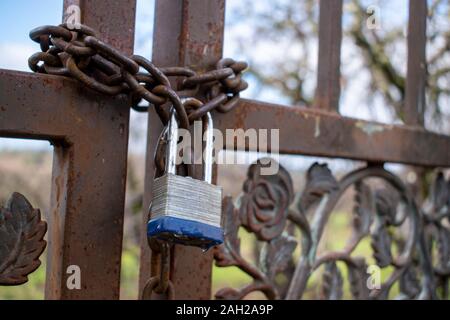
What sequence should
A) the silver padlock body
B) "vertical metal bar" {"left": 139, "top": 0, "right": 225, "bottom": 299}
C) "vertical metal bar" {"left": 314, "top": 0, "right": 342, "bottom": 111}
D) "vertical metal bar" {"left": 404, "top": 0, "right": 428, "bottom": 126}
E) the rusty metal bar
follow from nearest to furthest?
the silver padlock body < the rusty metal bar < "vertical metal bar" {"left": 139, "top": 0, "right": 225, "bottom": 299} < "vertical metal bar" {"left": 314, "top": 0, "right": 342, "bottom": 111} < "vertical metal bar" {"left": 404, "top": 0, "right": 428, "bottom": 126}

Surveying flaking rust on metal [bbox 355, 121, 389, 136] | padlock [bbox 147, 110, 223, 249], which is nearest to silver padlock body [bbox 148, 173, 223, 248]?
padlock [bbox 147, 110, 223, 249]

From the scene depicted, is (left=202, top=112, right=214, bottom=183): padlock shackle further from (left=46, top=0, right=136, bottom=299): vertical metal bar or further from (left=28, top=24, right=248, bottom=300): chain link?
(left=46, top=0, right=136, bottom=299): vertical metal bar

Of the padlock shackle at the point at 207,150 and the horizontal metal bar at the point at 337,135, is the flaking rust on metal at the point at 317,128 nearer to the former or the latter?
the horizontal metal bar at the point at 337,135

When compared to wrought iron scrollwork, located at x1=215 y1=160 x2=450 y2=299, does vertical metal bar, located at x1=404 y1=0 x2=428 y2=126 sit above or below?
above

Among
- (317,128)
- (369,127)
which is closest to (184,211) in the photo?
(317,128)

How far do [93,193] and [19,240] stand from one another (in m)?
0.12

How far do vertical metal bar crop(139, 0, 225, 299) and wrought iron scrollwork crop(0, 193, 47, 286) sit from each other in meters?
0.17

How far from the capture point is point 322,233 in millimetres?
1089

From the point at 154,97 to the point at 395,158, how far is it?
617 mm

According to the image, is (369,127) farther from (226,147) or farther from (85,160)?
(85,160)

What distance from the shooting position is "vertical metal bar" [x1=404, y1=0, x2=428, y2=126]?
1212 mm

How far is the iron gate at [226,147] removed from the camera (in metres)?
0.77

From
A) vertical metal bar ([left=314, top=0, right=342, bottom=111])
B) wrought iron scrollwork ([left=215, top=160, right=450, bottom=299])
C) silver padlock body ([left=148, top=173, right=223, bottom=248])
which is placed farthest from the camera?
vertical metal bar ([left=314, top=0, right=342, bottom=111])
